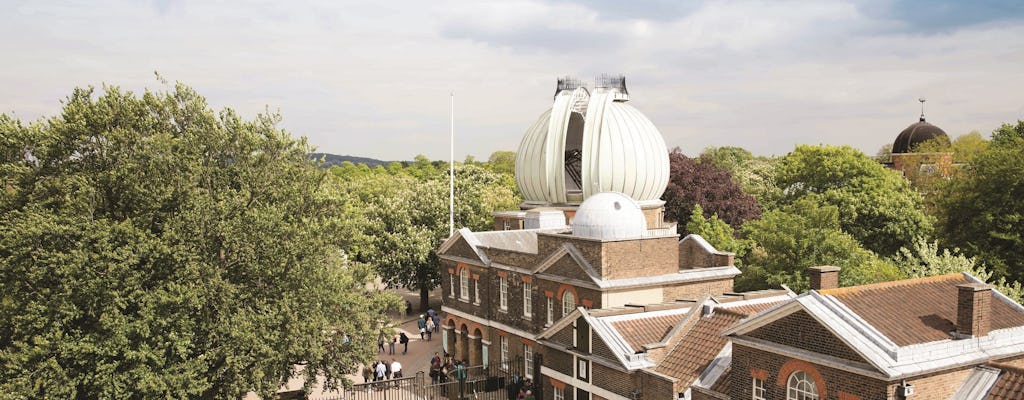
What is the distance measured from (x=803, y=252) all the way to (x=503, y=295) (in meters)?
13.4

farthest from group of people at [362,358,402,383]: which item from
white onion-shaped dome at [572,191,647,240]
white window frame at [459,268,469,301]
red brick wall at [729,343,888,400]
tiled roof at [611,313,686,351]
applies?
red brick wall at [729,343,888,400]

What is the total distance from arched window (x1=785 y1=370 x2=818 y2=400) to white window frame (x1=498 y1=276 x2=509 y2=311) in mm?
17969

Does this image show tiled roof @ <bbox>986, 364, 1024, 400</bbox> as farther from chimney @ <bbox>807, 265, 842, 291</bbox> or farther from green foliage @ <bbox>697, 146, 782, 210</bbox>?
green foliage @ <bbox>697, 146, 782, 210</bbox>

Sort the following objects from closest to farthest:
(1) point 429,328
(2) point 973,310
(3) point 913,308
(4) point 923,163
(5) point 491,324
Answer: (2) point 973,310 → (3) point 913,308 → (5) point 491,324 → (1) point 429,328 → (4) point 923,163

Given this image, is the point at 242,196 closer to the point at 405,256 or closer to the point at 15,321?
the point at 15,321

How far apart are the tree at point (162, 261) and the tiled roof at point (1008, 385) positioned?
16.7 metres

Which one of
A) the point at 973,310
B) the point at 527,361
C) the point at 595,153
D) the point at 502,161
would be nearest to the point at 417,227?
the point at 595,153

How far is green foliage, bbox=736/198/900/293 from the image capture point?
29031 mm

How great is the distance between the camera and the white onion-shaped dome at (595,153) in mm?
35000

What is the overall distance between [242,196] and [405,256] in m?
22.4

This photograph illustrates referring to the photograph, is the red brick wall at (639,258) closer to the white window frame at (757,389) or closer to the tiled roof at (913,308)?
the white window frame at (757,389)

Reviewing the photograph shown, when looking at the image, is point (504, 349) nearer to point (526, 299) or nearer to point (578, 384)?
point (526, 299)

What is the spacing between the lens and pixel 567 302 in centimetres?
2748

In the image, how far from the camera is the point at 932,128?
246 ft
